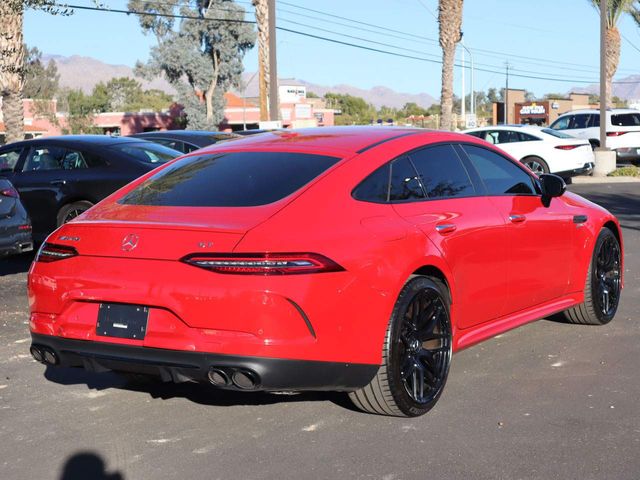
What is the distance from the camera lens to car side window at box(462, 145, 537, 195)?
20.4 feet

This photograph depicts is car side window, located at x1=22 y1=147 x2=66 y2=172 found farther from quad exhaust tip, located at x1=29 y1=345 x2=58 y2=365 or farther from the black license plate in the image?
the black license plate

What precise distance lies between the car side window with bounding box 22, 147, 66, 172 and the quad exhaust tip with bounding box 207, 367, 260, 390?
786 centimetres

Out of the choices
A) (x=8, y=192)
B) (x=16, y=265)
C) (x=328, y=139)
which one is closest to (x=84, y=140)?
(x=16, y=265)

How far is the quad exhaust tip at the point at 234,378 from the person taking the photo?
4.47 metres

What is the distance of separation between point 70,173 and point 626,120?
2116 cm

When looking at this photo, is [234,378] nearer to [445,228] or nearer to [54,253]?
[54,253]

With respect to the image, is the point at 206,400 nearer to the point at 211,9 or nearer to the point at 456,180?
the point at 456,180

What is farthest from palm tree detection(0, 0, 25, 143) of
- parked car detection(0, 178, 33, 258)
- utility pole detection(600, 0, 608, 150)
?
utility pole detection(600, 0, 608, 150)

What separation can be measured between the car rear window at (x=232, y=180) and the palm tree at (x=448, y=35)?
29596 mm

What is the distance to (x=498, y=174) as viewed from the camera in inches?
253

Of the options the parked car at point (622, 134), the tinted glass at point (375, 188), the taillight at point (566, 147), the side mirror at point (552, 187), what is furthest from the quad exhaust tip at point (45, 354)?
the parked car at point (622, 134)

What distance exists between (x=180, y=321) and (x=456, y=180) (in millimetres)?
2171

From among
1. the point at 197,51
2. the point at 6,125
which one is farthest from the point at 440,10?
the point at 197,51

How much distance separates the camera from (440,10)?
3447 cm
